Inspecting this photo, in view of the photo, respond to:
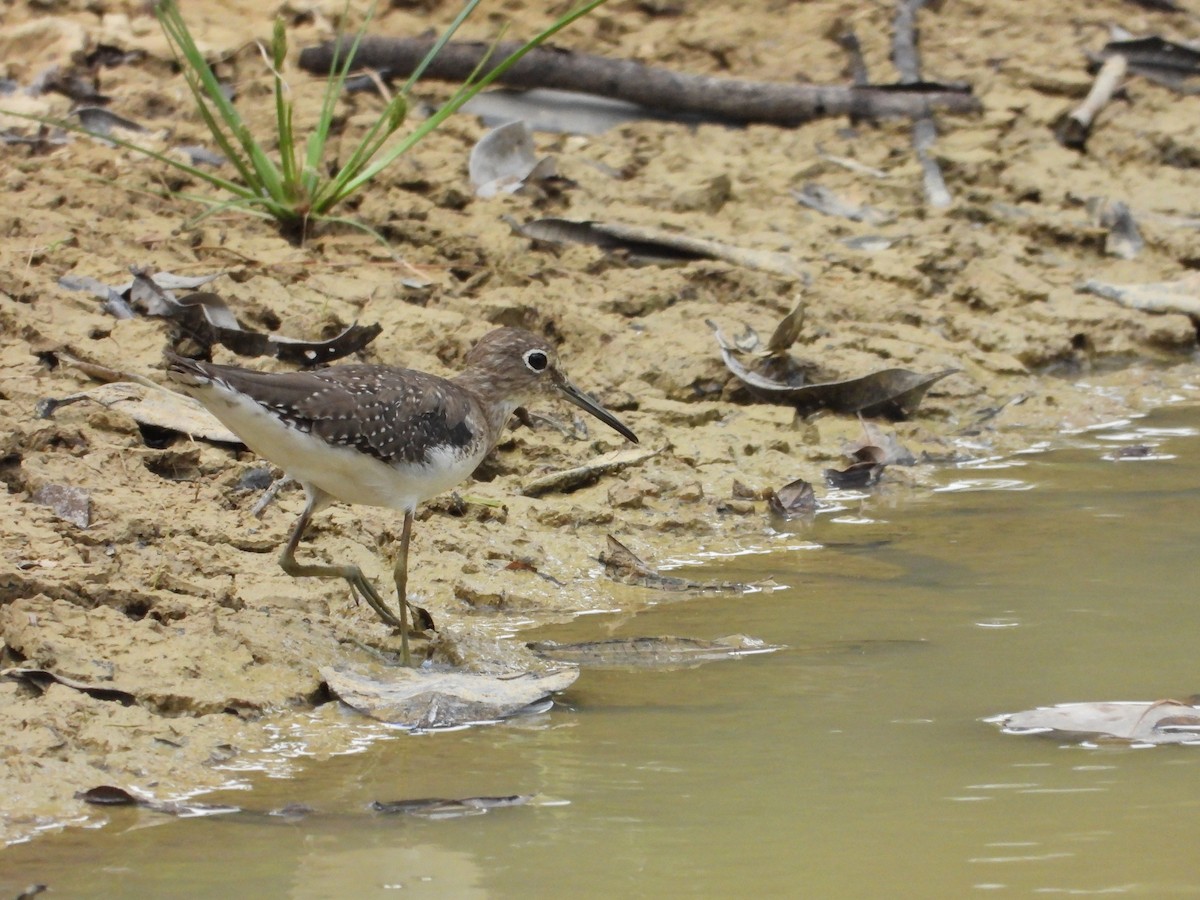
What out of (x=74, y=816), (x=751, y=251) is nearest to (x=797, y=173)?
(x=751, y=251)

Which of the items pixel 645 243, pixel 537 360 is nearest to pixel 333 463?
pixel 537 360

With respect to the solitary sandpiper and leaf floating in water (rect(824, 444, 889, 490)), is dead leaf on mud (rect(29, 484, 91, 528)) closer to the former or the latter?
the solitary sandpiper

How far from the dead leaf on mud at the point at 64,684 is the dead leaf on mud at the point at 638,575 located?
Answer: 2.12 metres

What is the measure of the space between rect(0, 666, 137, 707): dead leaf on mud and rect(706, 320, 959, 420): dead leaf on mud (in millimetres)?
4131

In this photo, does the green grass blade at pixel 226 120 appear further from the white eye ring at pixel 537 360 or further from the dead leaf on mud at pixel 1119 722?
the dead leaf on mud at pixel 1119 722

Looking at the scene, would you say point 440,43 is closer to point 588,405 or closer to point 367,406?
point 588,405

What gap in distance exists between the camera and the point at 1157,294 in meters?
9.70

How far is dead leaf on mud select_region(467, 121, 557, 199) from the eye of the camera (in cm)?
941

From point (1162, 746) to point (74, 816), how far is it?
2655 mm

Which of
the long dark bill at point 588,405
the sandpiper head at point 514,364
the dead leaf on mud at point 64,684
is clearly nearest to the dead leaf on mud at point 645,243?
the long dark bill at point 588,405

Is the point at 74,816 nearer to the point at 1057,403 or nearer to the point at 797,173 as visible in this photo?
the point at 1057,403

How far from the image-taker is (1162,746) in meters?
4.23

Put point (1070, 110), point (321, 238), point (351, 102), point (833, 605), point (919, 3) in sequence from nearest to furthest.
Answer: point (833, 605), point (321, 238), point (351, 102), point (1070, 110), point (919, 3)

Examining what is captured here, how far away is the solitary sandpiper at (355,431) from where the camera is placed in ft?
16.5
